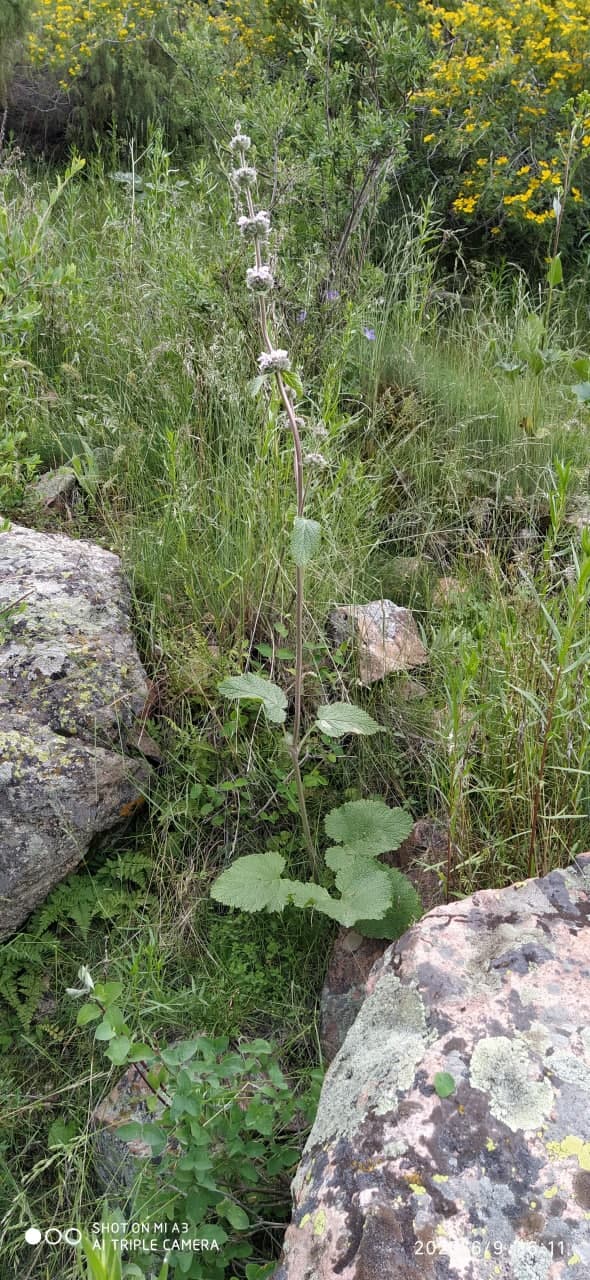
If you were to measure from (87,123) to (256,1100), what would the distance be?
6.34 metres

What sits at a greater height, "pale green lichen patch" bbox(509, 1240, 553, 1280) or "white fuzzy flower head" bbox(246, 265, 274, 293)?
"white fuzzy flower head" bbox(246, 265, 274, 293)

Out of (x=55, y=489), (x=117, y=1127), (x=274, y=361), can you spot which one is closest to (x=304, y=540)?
(x=274, y=361)

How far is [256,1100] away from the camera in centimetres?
163

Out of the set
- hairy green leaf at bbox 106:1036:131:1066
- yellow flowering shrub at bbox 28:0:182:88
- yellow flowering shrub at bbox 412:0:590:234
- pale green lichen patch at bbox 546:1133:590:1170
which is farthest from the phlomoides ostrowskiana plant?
yellow flowering shrub at bbox 28:0:182:88

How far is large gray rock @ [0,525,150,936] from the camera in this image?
2078 mm

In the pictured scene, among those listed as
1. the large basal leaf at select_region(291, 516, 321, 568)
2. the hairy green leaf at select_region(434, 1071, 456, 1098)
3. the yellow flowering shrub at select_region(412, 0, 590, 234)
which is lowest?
the hairy green leaf at select_region(434, 1071, 456, 1098)

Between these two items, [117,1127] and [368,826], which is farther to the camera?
[368,826]

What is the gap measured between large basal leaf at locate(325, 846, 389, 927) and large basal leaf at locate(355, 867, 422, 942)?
48 mm

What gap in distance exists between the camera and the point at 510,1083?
1.27m

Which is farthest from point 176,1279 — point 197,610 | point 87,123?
point 87,123

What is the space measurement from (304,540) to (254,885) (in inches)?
28.5

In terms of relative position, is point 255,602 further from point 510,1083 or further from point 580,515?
point 510,1083

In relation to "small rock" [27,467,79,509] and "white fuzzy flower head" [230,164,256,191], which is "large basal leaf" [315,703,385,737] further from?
"small rock" [27,467,79,509]

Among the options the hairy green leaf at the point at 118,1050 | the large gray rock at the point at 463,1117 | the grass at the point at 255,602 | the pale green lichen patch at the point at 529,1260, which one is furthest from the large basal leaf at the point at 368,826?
the pale green lichen patch at the point at 529,1260
